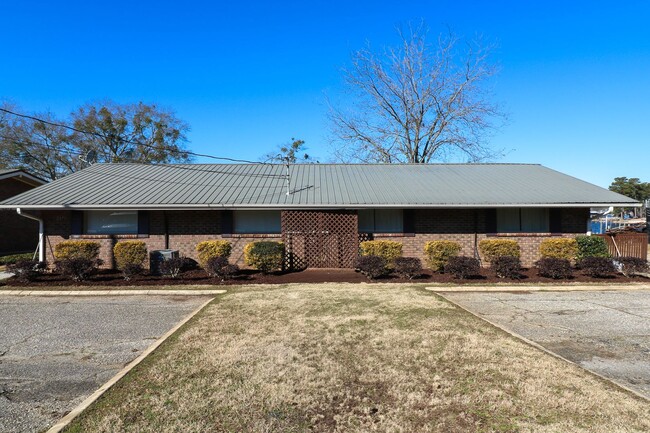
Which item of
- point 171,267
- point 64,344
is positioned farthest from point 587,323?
point 171,267

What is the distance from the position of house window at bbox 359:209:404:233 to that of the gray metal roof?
55 centimetres

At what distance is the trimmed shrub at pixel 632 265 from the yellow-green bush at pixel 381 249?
6380mm

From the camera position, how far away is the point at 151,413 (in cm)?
348

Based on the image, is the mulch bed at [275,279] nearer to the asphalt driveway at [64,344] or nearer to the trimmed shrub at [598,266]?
the trimmed shrub at [598,266]

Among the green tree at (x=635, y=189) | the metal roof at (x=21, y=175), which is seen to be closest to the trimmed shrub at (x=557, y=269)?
the metal roof at (x=21, y=175)

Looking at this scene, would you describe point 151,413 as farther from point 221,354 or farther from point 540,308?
point 540,308

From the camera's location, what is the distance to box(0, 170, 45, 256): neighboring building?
65.9 feet

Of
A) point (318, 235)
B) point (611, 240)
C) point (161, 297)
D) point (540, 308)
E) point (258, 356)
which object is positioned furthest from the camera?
point (611, 240)

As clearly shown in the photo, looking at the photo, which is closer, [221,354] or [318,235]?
[221,354]

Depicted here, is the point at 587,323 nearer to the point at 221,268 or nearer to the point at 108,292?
the point at 221,268

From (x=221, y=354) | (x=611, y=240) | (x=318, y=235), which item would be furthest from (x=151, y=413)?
(x=611, y=240)

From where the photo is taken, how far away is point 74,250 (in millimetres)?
12680

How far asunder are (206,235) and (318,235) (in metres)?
3.72

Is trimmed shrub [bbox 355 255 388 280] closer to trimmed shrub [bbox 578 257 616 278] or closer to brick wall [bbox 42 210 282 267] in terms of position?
brick wall [bbox 42 210 282 267]
